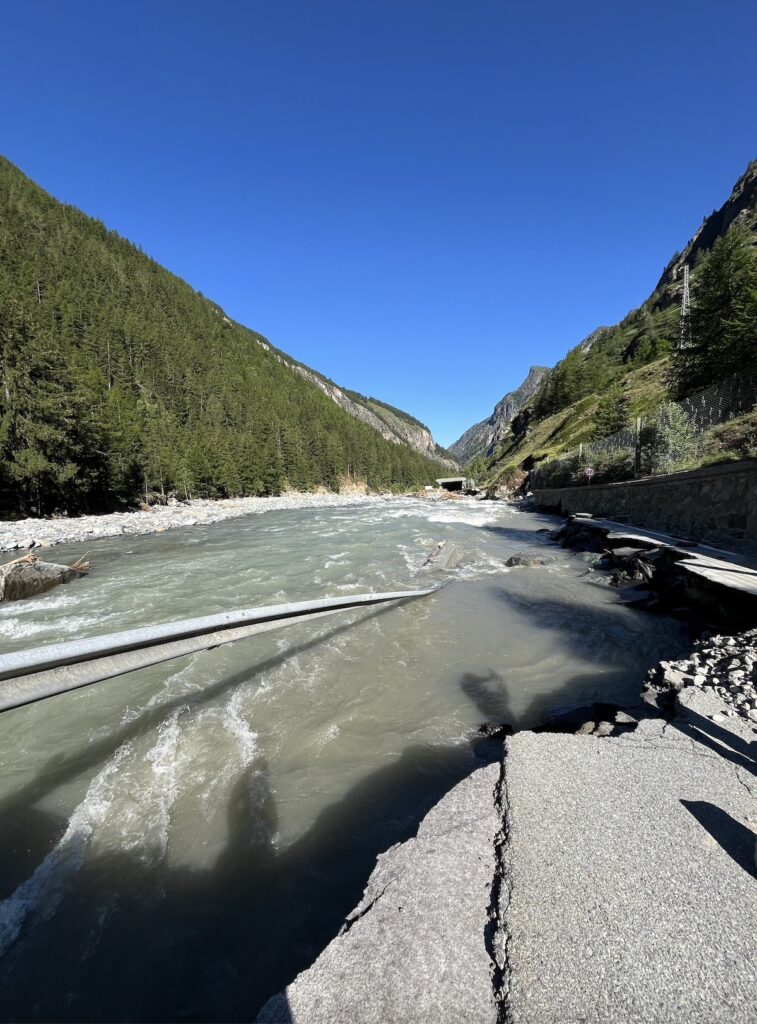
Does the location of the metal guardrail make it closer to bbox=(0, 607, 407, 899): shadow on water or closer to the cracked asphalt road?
the cracked asphalt road

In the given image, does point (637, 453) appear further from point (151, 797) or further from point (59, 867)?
point (59, 867)

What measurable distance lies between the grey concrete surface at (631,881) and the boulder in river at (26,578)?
13.1 m

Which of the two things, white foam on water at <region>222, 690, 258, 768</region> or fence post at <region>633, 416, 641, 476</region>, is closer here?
white foam on water at <region>222, 690, 258, 768</region>

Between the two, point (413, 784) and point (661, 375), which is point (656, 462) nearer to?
point (413, 784)

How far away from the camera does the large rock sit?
10.6 meters

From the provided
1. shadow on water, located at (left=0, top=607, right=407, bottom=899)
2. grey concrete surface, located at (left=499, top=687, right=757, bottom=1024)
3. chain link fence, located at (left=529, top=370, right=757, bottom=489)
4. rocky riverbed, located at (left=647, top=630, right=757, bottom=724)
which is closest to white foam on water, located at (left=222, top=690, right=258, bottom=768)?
shadow on water, located at (left=0, top=607, right=407, bottom=899)

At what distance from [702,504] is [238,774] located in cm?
1615

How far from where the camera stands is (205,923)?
2775 millimetres

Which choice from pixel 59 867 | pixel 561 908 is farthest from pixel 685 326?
pixel 59 867

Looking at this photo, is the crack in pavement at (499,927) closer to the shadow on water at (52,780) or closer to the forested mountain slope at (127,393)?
the shadow on water at (52,780)

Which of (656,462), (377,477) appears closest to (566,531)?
(656,462)

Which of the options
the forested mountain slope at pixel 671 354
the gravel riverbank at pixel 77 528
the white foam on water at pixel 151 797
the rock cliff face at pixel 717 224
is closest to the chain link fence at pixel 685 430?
the forested mountain slope at pixel 671 354

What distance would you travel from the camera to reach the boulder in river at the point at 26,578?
10586 mm

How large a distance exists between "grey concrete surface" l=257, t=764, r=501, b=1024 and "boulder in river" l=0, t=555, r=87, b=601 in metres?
12.7
